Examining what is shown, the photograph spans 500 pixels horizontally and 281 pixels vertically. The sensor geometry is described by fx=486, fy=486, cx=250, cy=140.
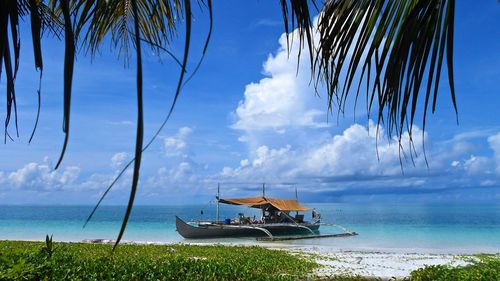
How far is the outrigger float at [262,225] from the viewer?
92.6 feet

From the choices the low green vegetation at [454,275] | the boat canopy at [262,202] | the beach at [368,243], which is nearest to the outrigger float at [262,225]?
the boat canopy at [262,202]

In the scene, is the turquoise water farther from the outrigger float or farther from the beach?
the outrigger float

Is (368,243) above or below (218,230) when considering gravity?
below

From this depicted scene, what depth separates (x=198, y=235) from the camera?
28.5 meters

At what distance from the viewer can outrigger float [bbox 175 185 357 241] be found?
28234mm

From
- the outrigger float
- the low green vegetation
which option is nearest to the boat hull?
the outrigger float

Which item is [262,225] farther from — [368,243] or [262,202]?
[368,243]

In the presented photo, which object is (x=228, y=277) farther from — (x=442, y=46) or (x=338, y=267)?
(x=442, y=46)

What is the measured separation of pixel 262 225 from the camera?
28719 millimetres

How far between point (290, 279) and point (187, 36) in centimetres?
729

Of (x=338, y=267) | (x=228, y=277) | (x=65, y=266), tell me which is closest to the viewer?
(x=65, y=266)

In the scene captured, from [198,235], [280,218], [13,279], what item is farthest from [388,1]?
[280,218]

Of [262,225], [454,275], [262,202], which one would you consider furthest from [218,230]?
Result: [454,275]

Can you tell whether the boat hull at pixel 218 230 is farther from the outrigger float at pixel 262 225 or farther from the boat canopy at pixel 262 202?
the boat canopy at pixel 262 202
